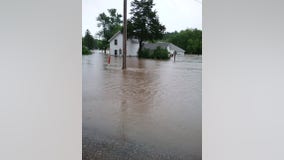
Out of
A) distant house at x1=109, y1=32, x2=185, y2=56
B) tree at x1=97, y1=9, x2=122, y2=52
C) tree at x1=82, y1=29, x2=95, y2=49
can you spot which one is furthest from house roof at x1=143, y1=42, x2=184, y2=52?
tree at x1=82, y1=29, x2=95, y2=49

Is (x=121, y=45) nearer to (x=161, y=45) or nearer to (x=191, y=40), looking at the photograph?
(x=161, y=45)

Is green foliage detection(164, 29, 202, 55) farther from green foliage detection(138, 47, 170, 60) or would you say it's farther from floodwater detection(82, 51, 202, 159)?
green foliage detection(138, 47, 170, 60)

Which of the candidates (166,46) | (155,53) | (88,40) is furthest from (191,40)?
(88,40)

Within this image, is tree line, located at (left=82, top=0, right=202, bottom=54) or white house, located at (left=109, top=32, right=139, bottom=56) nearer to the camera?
tree line, located at (left=82, top=0, right=202, bottom=54)

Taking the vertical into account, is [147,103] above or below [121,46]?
below
